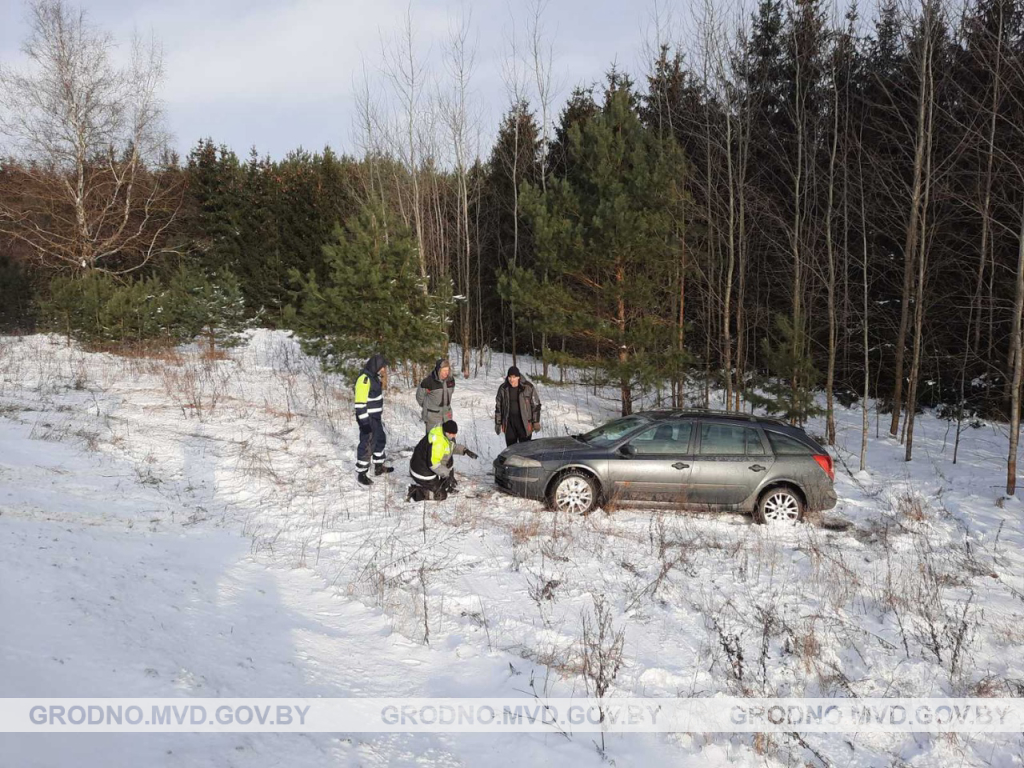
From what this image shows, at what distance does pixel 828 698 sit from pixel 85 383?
14.5 m

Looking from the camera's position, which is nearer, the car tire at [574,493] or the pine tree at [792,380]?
the car tire at [574,493]

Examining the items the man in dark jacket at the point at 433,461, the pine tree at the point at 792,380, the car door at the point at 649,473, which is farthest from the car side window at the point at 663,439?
the pine tree at the point at 792,380

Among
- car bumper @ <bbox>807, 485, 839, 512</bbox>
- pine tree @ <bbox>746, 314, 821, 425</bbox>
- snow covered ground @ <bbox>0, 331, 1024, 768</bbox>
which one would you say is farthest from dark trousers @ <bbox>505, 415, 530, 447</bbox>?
pine tree @ <bbox>746, 314, 821, 425</bbox>

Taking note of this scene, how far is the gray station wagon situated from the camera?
25.3 ft

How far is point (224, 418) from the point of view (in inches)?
431

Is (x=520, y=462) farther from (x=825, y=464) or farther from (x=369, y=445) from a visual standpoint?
(x=825, y=464)

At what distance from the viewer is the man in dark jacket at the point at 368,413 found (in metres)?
8.16

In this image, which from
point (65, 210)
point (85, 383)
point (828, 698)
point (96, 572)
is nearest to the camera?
point (828, 698)

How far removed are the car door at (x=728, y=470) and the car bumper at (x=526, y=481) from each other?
1.96 meters

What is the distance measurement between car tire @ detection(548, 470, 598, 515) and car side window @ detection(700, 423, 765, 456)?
61.0 inches

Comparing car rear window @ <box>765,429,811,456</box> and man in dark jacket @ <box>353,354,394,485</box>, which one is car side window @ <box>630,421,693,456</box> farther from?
man in dark jacket @ <box>353,354,394,485</box>

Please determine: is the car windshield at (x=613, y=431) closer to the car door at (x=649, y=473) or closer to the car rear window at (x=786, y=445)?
the car door at (x=649, y=473)

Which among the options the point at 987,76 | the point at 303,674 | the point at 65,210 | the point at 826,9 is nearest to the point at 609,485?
the point at 303,674

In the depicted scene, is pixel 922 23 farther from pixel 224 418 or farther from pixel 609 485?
pixel 224 418
